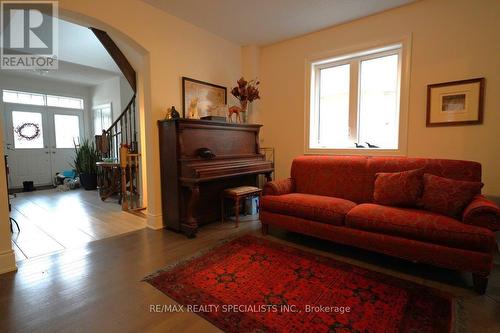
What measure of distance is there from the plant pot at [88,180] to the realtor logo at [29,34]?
2.49 metres

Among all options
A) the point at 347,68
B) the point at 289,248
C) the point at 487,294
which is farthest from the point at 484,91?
the point at 289,248

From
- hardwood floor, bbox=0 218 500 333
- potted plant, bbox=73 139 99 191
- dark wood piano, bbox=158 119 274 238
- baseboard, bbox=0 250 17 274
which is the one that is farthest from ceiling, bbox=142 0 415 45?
potted plant, bbox=73 139 99 191

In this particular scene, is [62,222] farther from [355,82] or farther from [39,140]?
[355,82]

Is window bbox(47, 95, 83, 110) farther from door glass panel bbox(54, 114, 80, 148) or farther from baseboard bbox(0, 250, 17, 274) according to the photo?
baseboard bbox(0, 250, 17, 274)

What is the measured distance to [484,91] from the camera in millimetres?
2584

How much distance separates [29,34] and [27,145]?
367 cm

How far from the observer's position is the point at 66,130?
6930 mm

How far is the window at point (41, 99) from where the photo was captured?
5.99 m

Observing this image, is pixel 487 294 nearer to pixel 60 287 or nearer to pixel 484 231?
pixel 484 231

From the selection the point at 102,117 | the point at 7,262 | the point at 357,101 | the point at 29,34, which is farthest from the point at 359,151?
the point at 102,117

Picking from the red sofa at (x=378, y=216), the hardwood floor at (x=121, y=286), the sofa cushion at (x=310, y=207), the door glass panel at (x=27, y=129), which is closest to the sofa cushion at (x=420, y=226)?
the red sofa at (x=378, y=216)

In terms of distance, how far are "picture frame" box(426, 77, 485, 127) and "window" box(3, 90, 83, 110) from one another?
27.1ft

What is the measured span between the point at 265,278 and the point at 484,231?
5.31 ft

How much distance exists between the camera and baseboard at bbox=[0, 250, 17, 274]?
2098 millimetres
